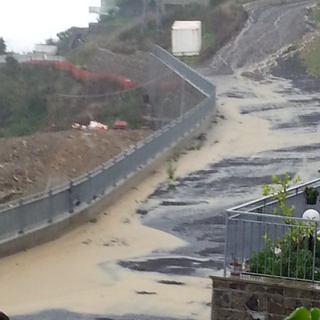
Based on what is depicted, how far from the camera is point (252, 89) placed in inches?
1427

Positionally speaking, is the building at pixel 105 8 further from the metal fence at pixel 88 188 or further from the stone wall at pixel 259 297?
the stone wall at pixel 259 297

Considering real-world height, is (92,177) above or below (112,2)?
below

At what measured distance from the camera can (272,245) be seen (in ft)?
28.5

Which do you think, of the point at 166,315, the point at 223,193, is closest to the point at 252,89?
the point at 223,193

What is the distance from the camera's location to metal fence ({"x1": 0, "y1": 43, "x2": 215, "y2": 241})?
14.0 metres

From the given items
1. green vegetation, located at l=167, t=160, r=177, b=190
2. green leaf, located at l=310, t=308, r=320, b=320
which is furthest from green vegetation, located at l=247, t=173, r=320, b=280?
green vegetation, located at l=167, t=160, r=177, b=190

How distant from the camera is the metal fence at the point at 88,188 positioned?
14.0 metres

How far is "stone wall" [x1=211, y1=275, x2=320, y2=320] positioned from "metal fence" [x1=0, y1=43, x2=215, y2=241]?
6310mm

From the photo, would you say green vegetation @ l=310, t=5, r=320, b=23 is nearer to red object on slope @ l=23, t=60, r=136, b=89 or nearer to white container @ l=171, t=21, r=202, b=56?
white container @ l=171, t=21, r=202, b=56

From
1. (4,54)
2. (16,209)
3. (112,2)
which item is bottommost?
(16,209)

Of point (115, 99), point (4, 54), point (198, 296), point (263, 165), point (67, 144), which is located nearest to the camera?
point (198, 296)

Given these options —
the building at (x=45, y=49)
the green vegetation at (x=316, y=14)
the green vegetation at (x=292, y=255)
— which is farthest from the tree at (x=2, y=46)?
the green vegetation at (x=292, y=255)

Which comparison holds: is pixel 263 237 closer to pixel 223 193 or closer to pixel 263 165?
pixel 223 193

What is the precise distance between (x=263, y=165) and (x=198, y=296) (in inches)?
428
